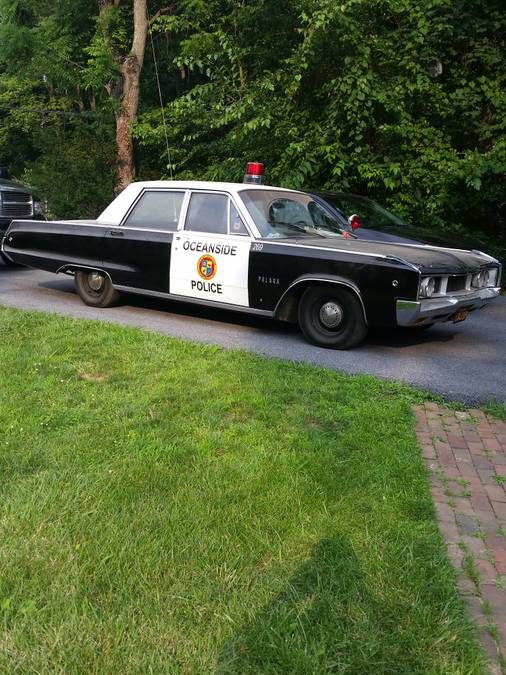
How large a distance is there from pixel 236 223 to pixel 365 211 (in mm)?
3105

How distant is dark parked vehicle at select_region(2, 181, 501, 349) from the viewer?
18.8 ft

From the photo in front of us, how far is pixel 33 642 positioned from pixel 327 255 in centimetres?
436

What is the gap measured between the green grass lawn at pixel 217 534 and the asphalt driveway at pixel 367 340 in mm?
831

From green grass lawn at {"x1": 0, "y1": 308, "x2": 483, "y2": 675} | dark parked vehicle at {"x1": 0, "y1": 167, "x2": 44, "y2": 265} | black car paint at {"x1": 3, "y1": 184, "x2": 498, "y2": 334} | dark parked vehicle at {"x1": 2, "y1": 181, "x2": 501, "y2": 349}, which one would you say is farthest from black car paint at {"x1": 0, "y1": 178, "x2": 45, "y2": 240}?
green grass lawn at {"x1": 0, "y1": 308, "x2": 483, "y2": 675}

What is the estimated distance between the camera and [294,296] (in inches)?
247

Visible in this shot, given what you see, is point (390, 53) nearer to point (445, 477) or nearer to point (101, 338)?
point (101, 338)

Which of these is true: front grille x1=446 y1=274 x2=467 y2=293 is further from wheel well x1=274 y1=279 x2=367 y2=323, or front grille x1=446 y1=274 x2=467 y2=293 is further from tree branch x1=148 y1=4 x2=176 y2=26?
tree branch x1=148 y1=4 x2=176 y2=26

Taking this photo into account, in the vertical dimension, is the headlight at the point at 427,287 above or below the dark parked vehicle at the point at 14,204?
below

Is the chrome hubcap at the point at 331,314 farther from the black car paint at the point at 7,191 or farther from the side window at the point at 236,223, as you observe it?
the black car paint at the point at 7,191

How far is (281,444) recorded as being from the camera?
12.2 feet

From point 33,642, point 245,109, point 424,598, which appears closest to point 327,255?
point 424,598

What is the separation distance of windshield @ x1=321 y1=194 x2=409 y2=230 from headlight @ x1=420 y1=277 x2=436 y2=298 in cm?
293

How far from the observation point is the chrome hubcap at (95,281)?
25.0 ft

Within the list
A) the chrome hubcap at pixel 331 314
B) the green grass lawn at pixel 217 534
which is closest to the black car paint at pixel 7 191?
the chrome hubcap at pixel 331 314
